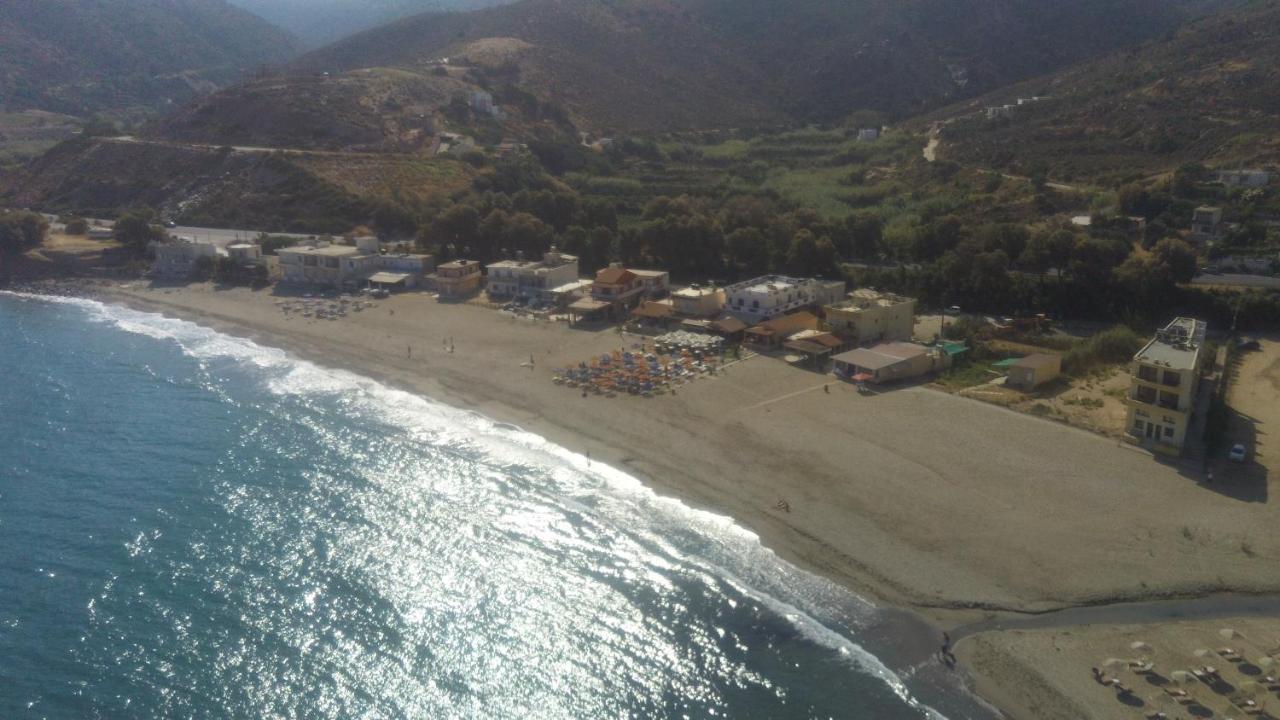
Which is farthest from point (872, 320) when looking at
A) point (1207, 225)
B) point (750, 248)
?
point (1207, 225)

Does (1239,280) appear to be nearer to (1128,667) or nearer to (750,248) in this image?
(750,248)

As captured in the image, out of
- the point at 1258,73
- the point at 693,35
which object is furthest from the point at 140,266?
the point at 693,35

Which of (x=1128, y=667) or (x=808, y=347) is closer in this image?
(x=1128, y=667)

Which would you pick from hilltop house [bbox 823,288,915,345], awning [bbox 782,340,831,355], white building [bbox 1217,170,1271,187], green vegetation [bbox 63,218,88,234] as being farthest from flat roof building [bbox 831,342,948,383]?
green vegetation [bbox 63,218,88,234]

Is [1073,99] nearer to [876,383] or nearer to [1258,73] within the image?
[1258,73]

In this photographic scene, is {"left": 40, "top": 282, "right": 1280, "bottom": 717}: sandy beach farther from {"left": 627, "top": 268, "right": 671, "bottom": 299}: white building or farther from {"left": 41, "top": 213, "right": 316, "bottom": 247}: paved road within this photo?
{"left": 41, "top": 213, "right": 316, "bottom": 247}: paved road

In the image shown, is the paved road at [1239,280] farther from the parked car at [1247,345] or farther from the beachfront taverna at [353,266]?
the beachfront taverna at [353,266]
